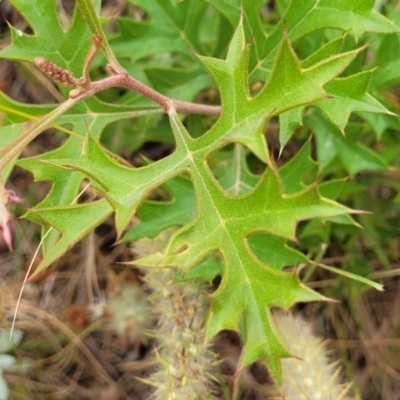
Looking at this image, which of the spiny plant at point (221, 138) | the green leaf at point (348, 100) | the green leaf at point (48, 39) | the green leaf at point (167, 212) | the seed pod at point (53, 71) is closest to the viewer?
the seed pod at point (53, 71)

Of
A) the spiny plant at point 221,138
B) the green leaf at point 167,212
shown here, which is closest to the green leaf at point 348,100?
the spiny plant at point 221,138

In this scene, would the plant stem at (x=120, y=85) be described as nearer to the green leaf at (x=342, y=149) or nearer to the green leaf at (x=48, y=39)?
the green leaf at (x=48, y=39)

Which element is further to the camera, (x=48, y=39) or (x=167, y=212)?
(x=167, y=212)

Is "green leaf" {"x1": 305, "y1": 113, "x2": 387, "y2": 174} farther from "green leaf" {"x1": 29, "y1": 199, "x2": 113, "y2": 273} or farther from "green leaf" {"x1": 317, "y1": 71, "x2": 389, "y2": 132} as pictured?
"green leaf" {"x1": 29, "y1": 199, "x2": 113, "y2": 273}

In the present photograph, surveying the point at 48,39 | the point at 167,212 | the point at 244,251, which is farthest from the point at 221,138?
the point at 48,39

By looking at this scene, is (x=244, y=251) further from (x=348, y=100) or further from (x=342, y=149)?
(x=342, y=149)

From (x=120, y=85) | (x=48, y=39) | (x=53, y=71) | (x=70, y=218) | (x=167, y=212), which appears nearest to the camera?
(x=53, y=71)

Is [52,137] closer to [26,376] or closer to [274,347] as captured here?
[26,376]

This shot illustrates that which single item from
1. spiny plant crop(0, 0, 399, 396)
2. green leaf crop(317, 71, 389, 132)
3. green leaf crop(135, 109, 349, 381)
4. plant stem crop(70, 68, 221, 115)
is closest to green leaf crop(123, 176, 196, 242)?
spiny plant crop(0, 0, 399, 396)

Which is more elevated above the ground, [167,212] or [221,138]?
[221,138]
